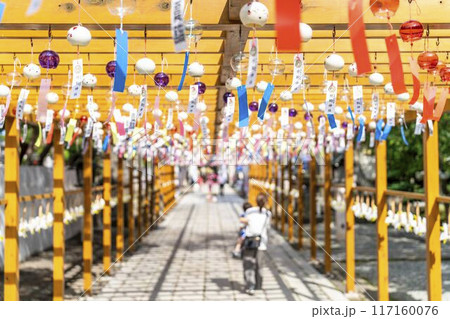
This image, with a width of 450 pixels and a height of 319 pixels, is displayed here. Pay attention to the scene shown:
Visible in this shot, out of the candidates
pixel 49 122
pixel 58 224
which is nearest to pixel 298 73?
pixel 49 122

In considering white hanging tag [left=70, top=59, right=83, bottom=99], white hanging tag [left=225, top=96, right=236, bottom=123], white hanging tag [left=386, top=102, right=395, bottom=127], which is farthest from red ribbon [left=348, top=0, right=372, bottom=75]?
white hanging tag [left=386, top=102, right=395, bottom=127]

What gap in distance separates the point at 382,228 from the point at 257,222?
1.61 metres

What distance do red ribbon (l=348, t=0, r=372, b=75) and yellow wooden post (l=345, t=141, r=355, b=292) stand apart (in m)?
5.11

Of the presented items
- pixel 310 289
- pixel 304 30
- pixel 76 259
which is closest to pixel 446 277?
pixel 310 289

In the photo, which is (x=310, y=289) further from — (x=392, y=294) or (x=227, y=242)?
(x=227, y=242)

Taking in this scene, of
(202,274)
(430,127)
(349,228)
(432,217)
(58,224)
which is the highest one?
(430,127)

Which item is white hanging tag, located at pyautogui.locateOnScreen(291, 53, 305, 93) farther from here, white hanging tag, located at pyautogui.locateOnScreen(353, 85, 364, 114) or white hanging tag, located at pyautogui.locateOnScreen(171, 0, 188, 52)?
white hanging tag, located at pyautogui.locateOnScreen(353, 85, 364, 114)

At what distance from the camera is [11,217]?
491 cm

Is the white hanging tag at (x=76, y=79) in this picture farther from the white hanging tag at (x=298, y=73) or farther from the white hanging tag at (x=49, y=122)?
the white hanging tag at (x=49, y=122)

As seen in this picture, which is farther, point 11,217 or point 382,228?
point 382,228

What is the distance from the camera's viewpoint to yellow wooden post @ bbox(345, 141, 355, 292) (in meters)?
7.07

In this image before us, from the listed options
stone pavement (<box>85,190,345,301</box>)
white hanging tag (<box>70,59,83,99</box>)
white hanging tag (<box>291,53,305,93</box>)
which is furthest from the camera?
stone pavement (<box>85,190,345,301</box>)

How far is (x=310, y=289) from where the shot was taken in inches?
284

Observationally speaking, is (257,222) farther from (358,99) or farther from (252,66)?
(252,66)
